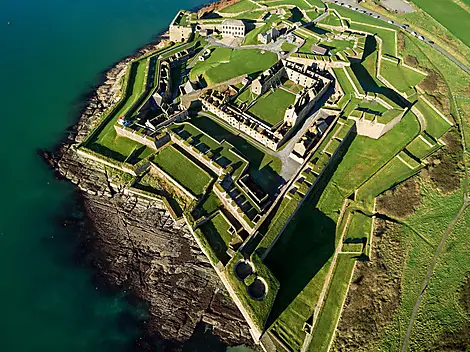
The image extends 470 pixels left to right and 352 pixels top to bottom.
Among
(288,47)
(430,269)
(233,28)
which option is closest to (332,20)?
(288,47)

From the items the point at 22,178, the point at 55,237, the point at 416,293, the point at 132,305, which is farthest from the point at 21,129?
the point at 416,293

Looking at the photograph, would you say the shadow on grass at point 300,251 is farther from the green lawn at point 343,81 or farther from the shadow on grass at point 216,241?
the green lawn at point 343,81

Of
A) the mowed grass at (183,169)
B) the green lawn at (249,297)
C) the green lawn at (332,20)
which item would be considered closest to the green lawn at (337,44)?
the green lawn at (332,20)

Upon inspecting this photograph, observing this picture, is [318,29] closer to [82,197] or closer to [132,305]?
[82,197]

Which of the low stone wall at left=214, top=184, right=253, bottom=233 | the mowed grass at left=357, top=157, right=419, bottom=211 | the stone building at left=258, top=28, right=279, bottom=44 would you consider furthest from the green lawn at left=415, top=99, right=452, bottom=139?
the low stone wall at left=214, top=184, right=253, bottom=233

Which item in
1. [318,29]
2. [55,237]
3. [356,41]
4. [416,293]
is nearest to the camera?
[416,293]

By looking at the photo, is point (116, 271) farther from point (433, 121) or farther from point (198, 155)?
point (433, 121)
